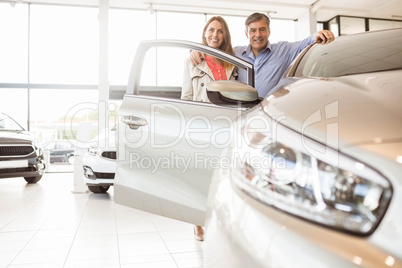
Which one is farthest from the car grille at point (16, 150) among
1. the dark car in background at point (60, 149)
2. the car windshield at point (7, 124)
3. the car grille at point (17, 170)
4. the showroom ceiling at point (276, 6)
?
the showroom ceiling at point (276, 6)

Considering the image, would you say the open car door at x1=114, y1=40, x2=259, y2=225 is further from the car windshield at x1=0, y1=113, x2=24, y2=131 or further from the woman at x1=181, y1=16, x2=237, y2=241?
the car windshield at x1=0, y1=113, x2=24, y2=131

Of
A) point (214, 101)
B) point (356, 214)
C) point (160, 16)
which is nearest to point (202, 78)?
point (214, 101)

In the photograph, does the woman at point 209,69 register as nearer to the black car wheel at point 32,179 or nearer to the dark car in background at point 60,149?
the black car wheel at point 32,179

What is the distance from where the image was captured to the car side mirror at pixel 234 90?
108cm

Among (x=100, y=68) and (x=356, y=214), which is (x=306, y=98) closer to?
(x=356, y=214)

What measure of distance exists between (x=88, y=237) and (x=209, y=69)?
5.34 feet

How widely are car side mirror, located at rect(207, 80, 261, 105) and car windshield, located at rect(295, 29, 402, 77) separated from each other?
0.33 m

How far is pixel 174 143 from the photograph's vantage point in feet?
3.95

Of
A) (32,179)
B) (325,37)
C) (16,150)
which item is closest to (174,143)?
(325,37)

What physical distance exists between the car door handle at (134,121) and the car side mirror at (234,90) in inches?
12.7

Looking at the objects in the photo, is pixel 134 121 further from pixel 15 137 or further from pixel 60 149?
pixel 60 149

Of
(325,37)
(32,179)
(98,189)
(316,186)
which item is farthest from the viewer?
(32,179)

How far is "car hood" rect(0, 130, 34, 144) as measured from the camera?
4801 mm

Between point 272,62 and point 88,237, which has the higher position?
point 272,62
